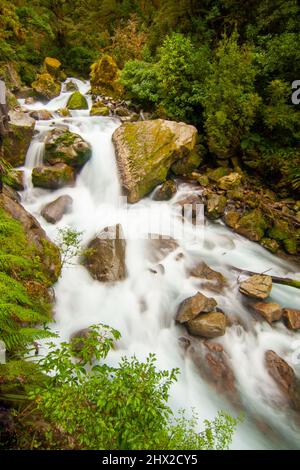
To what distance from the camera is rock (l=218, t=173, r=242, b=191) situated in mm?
8469

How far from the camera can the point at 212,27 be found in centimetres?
1117

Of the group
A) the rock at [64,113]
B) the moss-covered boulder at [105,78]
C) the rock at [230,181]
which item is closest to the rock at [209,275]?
the rock at [230,181]

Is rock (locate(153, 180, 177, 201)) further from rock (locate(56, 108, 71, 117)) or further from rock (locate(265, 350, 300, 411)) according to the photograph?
rock (locate(56, 108, 71, 117))

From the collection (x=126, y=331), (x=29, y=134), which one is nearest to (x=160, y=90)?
(x=29, y=134)

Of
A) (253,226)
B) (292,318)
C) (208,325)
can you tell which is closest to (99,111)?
(253,226)

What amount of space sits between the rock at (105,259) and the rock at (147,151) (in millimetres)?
2699

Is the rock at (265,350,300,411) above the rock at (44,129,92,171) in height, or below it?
below

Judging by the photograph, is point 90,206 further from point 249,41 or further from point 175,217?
point 249,41

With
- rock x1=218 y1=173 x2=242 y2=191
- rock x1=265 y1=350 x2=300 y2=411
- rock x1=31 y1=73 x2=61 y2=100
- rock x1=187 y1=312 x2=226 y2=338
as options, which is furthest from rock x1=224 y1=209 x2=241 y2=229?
rock x1=31 y1=73 x2=61 y2=100

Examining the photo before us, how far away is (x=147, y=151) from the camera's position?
8234 millimetres

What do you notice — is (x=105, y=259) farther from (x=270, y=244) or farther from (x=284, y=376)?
(x=270, y=244)

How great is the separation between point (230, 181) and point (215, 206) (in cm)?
122

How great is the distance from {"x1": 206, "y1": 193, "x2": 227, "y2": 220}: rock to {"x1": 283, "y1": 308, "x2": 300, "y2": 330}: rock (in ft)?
11.0

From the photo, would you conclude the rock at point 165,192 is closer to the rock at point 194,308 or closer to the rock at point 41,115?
the rock at point 194,308
